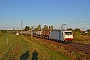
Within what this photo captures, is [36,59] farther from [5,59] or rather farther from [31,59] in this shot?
[5,59]

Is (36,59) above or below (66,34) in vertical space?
below

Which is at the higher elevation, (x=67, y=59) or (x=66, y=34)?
(x=66, y=34)

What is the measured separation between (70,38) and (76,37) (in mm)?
20215

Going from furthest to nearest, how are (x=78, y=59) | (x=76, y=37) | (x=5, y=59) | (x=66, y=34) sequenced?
(x=76, y=37), (x=66, y=34), (x=78, y=59), (x=5, y=59)

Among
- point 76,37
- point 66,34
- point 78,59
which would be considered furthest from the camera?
point 76,37

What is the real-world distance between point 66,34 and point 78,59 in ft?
71.6

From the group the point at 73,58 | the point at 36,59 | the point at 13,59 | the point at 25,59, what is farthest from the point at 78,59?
the point at 13,59

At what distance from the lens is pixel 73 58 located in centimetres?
1648

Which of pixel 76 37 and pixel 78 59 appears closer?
pixel 78 59

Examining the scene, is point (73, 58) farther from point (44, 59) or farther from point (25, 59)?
point (25, 59)

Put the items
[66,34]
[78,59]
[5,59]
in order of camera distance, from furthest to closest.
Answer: [66,34] → [78,59] → [5,59]

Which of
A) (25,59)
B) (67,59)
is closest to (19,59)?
(25,59)

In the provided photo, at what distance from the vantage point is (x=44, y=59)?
1545 centimetres

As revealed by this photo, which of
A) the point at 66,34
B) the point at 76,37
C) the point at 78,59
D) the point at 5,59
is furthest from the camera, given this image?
the point at 76,37
